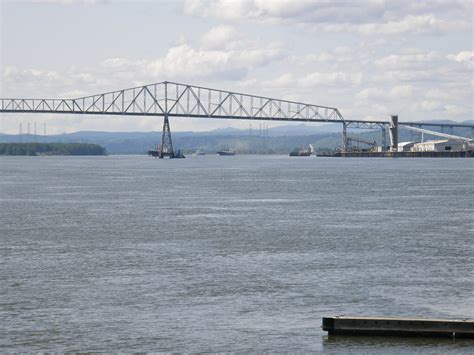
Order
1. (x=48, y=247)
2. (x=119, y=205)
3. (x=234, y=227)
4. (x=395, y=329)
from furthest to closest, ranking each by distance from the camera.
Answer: (x=119, y=205) < (x=234, y=227) < (x=48, y=247) < (x=395, y=329)

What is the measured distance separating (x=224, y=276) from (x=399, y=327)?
10.2 m

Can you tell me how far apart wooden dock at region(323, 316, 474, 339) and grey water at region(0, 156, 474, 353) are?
0.90ft

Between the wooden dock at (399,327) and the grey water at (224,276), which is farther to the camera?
the grey water at (224,276)

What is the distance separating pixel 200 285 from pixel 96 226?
72.7 feet

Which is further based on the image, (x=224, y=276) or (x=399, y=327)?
(x=224, y=276)

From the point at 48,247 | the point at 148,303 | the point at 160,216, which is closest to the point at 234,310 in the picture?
the point at 148,303

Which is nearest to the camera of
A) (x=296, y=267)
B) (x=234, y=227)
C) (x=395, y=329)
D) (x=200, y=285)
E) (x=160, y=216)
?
(x=395, y=329)

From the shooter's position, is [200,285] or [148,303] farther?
[200,285]

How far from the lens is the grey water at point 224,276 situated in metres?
Result: 25.3

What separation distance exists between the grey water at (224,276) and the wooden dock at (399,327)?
0.90 feet

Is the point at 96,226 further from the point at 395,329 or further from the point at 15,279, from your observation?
the point at 395,329

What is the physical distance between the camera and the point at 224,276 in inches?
1340

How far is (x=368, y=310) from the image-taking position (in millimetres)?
27828

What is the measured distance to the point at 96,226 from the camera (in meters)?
53.4
